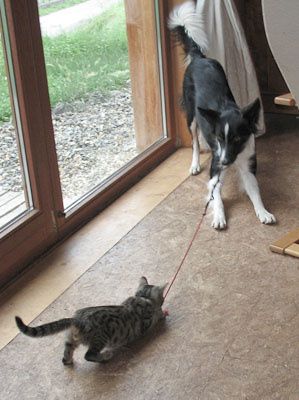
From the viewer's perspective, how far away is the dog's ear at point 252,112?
2898 millimetres

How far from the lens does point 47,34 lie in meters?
2.68

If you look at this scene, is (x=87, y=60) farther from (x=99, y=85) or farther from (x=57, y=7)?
(x=57, y=7)

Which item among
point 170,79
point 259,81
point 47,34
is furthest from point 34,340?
point 259,81

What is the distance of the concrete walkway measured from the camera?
8.82 ft

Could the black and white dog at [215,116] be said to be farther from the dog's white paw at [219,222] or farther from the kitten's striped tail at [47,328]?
the kitten's striped tail at [47,328]

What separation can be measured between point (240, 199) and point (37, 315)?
4.27 feet

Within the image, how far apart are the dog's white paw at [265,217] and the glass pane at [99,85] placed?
836 mm

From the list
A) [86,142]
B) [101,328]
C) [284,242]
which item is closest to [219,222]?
[284,242]

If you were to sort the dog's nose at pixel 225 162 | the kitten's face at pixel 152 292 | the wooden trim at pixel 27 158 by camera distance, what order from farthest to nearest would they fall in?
the dog's nose at pixel 225 162 < the wooden trim at pixel 27 158 < the kitten's face at pixel 152 292

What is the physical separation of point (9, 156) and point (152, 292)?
85 centimetres

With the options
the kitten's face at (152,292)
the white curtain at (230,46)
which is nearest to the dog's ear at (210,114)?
Result: the white curtain at (230,46)

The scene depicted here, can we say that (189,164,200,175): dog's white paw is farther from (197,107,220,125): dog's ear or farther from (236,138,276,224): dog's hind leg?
(197,107,220,125): dog's ear

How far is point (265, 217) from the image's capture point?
2.91m

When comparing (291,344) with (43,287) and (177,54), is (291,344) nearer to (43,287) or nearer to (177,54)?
(43,287)
